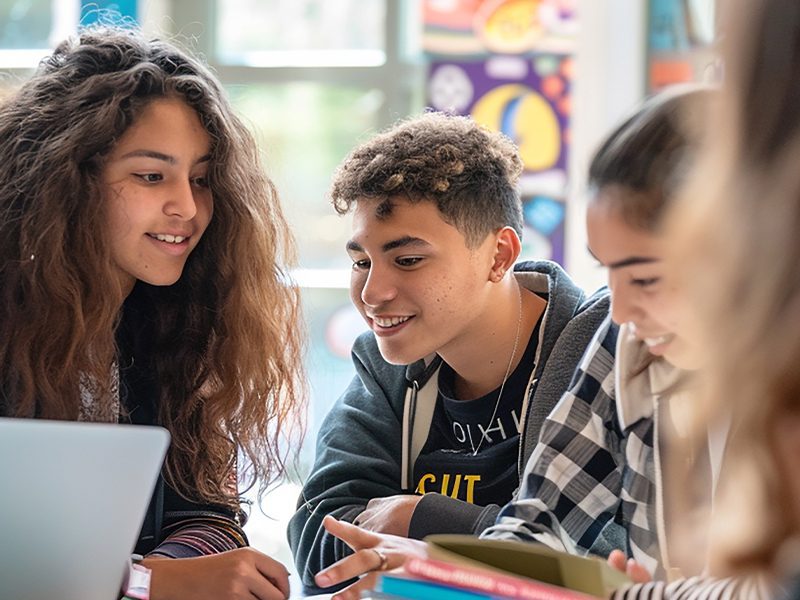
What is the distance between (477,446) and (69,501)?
2.82 ft

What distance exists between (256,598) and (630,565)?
1.52ft

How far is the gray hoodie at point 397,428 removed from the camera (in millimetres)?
1614

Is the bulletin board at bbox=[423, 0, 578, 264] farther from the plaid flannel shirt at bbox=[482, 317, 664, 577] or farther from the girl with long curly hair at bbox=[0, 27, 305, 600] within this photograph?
the plaid flannel shirt at bbox=[482, 317, 664, 577]

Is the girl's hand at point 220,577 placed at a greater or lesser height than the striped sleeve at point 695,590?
lesser

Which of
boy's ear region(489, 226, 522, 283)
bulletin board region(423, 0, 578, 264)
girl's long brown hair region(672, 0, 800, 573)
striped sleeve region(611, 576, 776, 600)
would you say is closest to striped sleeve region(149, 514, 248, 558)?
boy's ear region(489, 226, 522, 283)

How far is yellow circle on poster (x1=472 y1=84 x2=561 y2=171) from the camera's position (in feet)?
11.2

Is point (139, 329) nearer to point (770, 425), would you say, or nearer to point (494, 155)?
point (494, 155)

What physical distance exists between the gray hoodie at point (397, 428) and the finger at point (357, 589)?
8.9 inches

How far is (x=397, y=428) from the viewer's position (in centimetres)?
179

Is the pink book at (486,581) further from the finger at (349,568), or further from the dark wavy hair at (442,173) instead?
the dark wavy hair at (442,173)

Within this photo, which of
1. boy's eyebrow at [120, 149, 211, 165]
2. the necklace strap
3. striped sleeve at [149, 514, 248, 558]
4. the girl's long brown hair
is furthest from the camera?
the necklace strap

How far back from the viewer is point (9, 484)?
0.97 metres

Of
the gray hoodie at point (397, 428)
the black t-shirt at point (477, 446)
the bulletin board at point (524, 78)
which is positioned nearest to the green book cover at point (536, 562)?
the gray hoodie at point (397, 428)

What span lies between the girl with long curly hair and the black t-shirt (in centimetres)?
23
